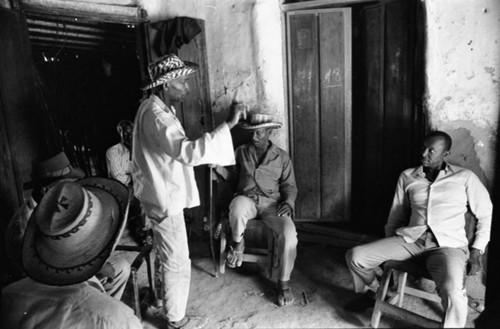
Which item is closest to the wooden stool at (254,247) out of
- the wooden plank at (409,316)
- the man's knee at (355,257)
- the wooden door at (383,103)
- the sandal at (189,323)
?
the sandal at (189,323)

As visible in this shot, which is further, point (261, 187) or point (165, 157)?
point (261, 187)

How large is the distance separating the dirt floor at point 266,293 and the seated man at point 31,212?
57 cm

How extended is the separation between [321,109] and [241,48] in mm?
994

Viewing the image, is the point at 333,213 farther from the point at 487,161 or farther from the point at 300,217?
the point at 487,161

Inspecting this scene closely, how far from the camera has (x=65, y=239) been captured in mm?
1563

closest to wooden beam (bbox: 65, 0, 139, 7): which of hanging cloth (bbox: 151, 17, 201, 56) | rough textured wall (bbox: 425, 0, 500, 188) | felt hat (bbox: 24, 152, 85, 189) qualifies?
hanging cloth (bbox: 151, 17, 201, 56)

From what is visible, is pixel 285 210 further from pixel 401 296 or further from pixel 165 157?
pixel 401 296

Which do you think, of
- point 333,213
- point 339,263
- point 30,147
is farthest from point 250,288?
point 30,147

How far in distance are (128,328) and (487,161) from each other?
2549mm

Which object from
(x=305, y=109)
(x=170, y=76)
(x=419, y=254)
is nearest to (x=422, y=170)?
(x=419, y=254)

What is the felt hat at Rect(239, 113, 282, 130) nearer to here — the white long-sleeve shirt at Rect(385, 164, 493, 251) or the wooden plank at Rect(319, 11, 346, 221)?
the wooden plank at Rect(319, 11, 346, 221)

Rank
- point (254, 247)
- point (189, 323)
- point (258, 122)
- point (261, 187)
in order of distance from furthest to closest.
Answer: point (254, 247)
point (261, 187)
point (258, 122)
point (189, 323)

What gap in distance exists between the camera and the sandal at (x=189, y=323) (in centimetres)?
268

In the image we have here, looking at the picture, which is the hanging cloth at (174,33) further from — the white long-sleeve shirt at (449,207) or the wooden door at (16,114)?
the white long-sleeve shirt at (449,207)
